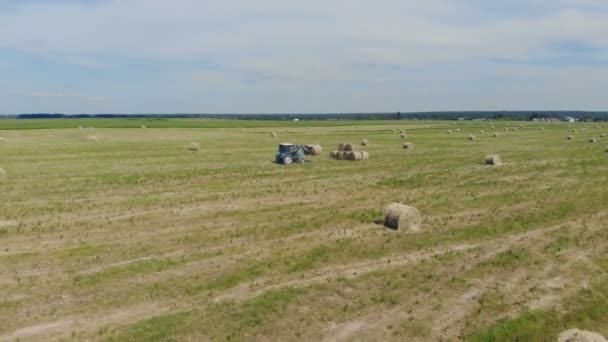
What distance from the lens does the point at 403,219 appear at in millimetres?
21641

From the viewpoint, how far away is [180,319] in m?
13.4

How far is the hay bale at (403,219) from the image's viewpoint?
21.6m

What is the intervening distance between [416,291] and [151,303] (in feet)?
24.1

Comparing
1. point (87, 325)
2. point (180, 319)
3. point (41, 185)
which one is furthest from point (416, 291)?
point (41, 185)

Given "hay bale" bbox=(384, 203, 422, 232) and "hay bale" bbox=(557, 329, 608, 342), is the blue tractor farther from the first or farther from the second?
"hay bale" bbox=(557, 329, 608, 342)

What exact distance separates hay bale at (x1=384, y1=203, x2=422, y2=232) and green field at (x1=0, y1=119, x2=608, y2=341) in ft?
2.25

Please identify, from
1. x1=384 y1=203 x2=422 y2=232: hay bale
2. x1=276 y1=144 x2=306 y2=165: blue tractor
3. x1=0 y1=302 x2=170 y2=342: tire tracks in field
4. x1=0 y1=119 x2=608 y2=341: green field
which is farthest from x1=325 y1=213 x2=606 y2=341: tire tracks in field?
x1=276 y1=144 x2=306 y2=165: blue tractor

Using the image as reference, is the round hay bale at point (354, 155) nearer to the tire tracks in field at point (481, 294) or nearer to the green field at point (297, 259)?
the green field at point (297, 259)

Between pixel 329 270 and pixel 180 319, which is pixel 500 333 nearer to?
pixel 329 270

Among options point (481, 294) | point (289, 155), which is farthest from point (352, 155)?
point (481, 294)

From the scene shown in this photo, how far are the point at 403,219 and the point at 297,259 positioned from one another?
18.4 ft

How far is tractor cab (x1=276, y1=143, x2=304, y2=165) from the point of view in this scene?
144ft

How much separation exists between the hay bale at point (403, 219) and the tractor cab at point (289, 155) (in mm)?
22179

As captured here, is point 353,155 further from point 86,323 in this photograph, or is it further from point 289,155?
point 86,323
